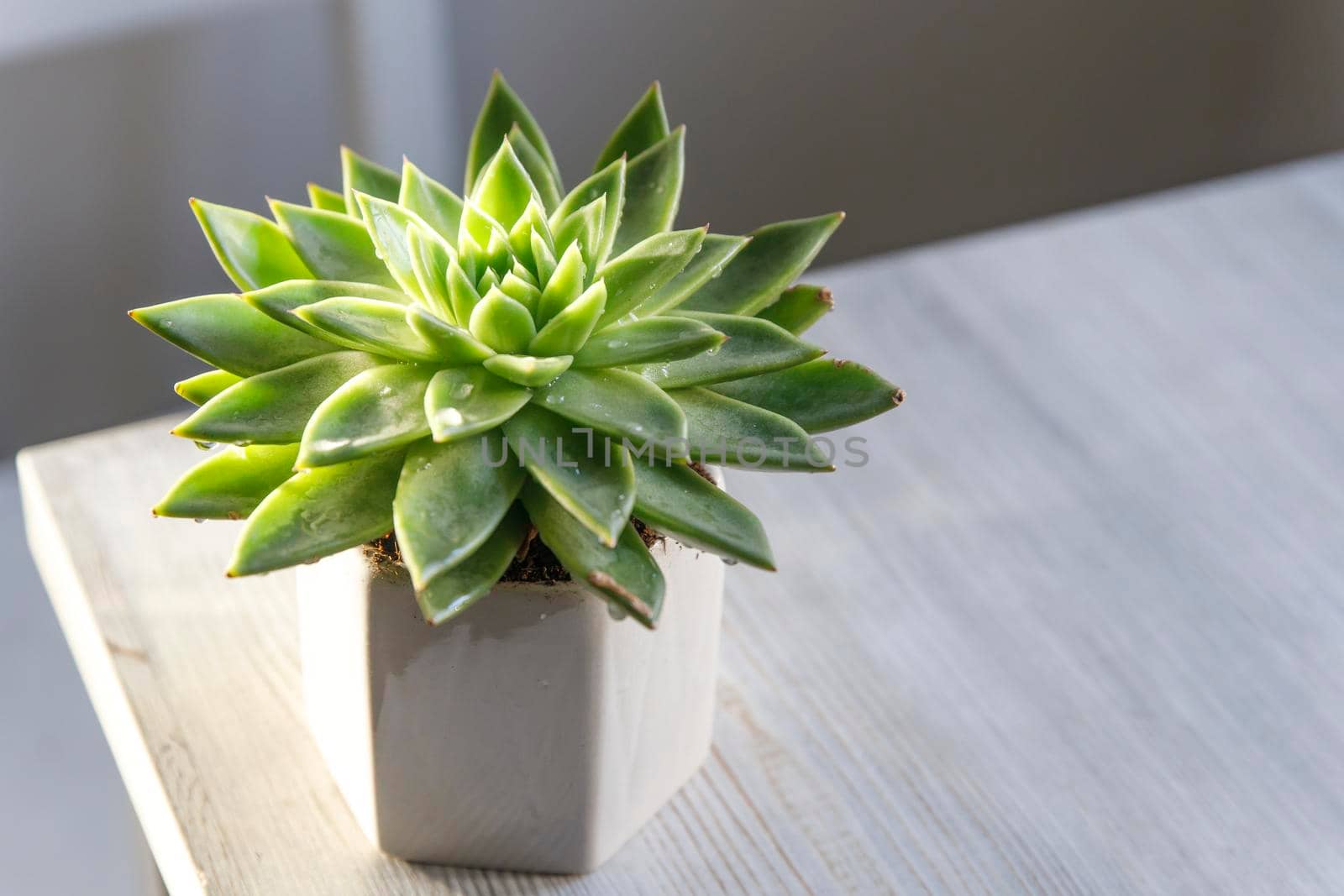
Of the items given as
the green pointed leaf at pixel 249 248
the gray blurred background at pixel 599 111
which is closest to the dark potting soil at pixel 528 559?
the green pointed leaf at pixel 249 248

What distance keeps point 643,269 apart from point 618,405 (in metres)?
0.05

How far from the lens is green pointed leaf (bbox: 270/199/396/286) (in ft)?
1.78

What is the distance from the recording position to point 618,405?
49 cm

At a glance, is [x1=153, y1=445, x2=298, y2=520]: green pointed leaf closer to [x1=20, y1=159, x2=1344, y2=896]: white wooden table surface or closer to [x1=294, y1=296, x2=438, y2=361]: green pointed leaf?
[x1=294, y1=296, x2=438, y2=361]: green pointed leaf

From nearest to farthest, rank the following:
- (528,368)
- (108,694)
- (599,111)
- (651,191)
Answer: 1. (528,368)
2. (651,191)
3. (108,694)
4. (599,111)

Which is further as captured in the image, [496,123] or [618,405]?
[496,123]

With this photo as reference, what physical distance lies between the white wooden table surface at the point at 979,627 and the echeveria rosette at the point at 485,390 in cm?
19

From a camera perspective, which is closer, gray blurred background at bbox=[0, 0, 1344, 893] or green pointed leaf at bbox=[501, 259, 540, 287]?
green pointed leaf at bbox=[501, 259, 540, 287]

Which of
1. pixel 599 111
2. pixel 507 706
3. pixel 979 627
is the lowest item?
pixel 599 111

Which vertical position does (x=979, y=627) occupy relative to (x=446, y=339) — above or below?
below

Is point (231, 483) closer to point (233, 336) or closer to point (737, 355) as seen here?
point (233, 336)

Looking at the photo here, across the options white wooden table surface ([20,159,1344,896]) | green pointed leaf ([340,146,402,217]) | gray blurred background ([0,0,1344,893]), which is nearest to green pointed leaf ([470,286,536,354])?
green pointed leaf ([340,146,402,217])

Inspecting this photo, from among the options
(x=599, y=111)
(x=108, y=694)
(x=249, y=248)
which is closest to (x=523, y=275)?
(x=249, y=248)

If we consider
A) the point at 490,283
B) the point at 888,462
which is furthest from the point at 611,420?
the point at 888,462
